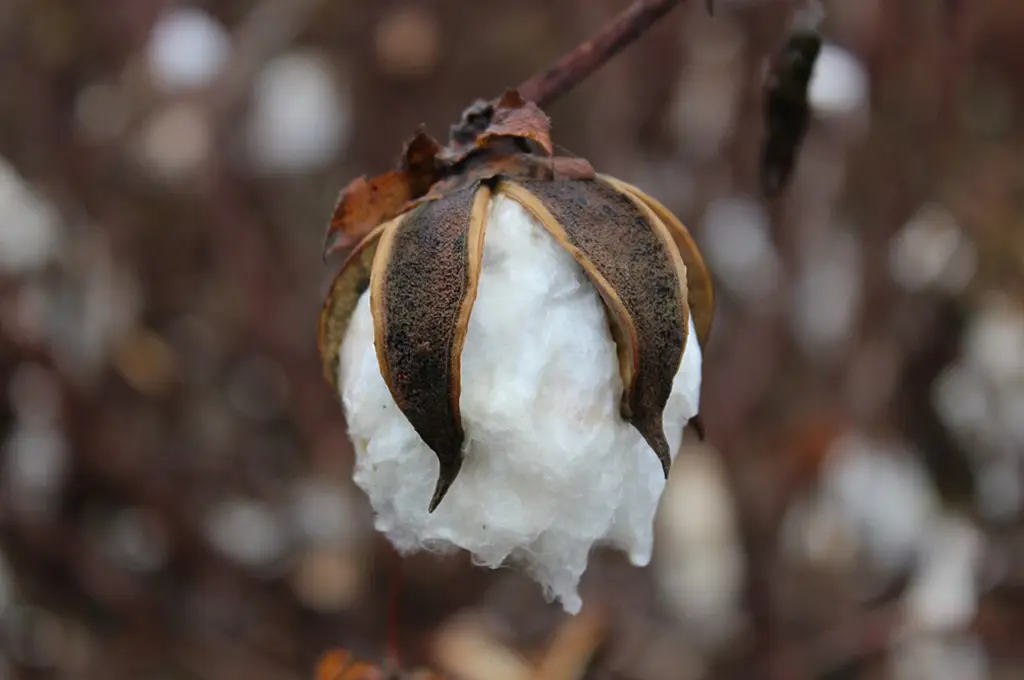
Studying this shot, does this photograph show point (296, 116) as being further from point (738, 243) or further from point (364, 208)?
point (364, 208)

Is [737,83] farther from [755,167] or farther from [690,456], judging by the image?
[690,456]

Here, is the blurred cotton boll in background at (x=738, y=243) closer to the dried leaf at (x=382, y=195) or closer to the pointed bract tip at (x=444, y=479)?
the dried leaf at (x=382, y=195)

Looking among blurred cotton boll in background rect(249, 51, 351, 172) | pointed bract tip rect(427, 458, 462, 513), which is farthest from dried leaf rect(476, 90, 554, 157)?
blurred cotton boll in background rect(249, 51, 351, 172)

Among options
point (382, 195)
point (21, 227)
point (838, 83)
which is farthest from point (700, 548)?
point (382, 195)

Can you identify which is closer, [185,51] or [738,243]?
[185,51]

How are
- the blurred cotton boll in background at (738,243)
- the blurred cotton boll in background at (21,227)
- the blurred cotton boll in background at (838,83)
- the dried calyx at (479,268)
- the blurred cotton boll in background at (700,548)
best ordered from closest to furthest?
the dried calyx at (479,268) < the blurred cotton boll in background at (838,83) < the blurred cotton boll in background at (21,227) < the blurred cotton boll in background at (700,548) < the blurred cotton boll in background at (738,243)

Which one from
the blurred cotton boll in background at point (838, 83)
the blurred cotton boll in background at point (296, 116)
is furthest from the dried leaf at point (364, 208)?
the blurred cotton boll in background at point (296, 116)

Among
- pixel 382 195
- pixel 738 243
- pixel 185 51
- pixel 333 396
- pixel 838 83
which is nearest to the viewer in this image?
pixel 382 195

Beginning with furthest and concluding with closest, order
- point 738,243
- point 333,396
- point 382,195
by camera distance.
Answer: point 738,243 → point 333,396 → point 382,195
